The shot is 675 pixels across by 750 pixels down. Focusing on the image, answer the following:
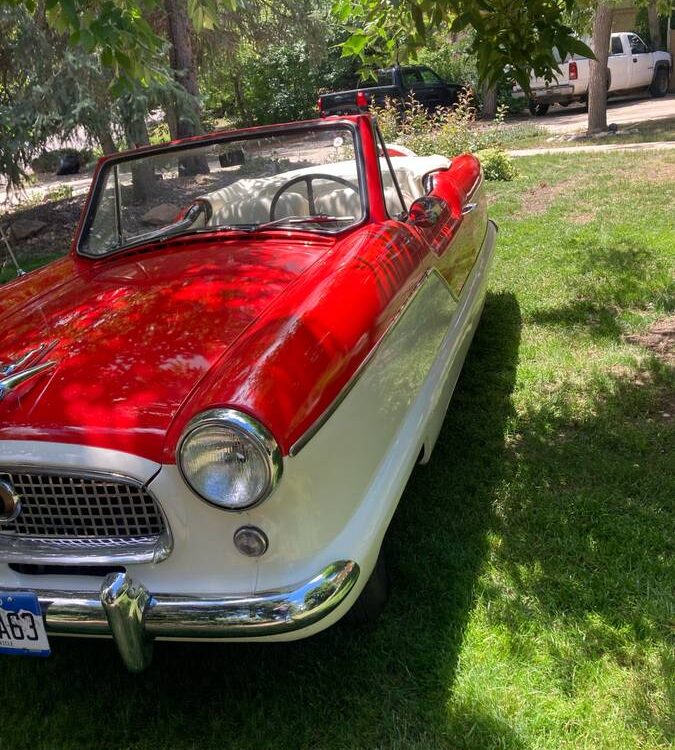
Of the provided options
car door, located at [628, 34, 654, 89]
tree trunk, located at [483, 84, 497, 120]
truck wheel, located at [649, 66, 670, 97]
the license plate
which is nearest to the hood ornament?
the license plate

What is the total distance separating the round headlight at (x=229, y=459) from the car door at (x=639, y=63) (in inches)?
727

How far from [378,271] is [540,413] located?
148 centimetres

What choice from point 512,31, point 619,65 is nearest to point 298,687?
point 512,31

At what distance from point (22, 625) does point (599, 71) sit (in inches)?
488

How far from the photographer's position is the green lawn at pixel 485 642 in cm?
212

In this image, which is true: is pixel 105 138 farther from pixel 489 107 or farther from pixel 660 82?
pixel 660 82

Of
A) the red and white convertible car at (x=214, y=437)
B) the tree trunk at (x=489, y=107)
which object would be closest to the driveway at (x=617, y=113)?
the tree trunk at (x=489, y=107)

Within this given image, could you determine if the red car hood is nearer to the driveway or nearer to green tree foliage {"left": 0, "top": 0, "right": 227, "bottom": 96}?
green tree foliage {"left": 0, "top": 0, "right": 227, "bottom": 96}

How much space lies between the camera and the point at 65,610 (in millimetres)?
1983

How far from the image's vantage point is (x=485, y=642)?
2361 millimetres

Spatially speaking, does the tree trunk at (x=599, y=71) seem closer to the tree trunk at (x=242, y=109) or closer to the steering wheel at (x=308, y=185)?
the steering wheel at (x=308, y=185)

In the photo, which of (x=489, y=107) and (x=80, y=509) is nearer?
(x=80, y=509)

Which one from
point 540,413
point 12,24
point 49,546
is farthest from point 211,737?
point 12,24

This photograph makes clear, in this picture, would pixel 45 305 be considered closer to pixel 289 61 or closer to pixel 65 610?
pixel 65 610
